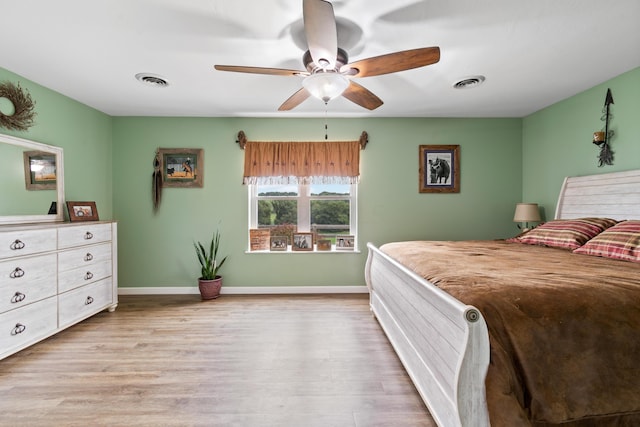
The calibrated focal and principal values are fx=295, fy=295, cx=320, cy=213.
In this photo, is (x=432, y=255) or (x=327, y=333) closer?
(x=432, y=255)

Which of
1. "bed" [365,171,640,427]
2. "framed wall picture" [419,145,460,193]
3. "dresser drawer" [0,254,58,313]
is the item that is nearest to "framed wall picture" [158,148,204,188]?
"dresser drawer" [0,254,58,313]

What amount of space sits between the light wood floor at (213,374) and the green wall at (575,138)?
2664mm

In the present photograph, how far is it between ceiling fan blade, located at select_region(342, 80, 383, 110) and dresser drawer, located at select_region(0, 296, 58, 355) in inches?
117

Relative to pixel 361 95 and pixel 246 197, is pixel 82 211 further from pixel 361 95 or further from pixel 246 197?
pixel 361 95

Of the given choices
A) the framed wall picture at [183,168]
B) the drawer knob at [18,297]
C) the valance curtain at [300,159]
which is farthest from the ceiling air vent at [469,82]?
the drawer knob at [18,297]

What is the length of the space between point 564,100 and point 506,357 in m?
3.43

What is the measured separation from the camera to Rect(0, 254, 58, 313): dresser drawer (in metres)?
2.15

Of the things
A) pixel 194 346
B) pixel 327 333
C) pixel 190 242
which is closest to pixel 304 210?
pixel 190 242

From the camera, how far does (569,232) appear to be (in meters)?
2.51

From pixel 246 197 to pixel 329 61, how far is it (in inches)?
96.0

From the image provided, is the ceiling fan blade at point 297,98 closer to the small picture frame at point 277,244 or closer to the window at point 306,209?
the window at point 306,209

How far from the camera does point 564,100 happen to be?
10.7ft

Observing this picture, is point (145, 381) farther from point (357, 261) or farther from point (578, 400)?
point (357, 261)

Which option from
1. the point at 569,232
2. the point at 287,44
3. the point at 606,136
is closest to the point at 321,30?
the point at 287,44
